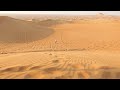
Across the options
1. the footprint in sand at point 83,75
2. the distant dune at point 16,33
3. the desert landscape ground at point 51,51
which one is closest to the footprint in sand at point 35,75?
the desert landscape ground at point 51,51

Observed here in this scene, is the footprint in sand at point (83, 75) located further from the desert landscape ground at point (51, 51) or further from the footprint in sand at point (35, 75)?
the footprint in sand at point (35, 75)

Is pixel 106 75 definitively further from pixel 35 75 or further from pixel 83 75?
pixel 35 75

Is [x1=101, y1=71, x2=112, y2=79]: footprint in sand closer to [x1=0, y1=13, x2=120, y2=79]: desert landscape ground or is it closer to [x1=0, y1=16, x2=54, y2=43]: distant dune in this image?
[x1=0, y1=13, x2=120, y2=79]: desert landscape ground

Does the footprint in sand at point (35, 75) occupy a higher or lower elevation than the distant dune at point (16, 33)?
higher

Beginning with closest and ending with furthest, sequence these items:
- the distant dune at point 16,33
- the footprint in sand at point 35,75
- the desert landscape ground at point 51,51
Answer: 1. the footprint in sand at point 35,75
2. the desert landscape ground at point 51,51
3. the distant dune at point 16,33

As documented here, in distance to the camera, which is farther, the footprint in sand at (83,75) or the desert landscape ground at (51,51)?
the desert landscape ground at (51,51)

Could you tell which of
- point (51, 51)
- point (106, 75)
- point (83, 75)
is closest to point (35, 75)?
point (83, 75)

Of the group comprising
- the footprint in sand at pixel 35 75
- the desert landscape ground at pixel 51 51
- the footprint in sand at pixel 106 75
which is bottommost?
the desert landscape ground at pixel 51 51

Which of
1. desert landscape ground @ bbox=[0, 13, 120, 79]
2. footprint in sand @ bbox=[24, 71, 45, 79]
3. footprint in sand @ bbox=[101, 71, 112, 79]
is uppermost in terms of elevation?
footprint in sand @ bbox=[24, 71, 45, 79]

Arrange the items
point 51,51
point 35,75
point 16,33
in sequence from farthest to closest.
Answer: point 16,33 → point 51,51 → point 35,75

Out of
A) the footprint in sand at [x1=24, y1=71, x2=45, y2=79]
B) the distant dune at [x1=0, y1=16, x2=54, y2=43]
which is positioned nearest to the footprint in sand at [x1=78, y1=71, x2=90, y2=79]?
the footprint in sand at [x1=24, y1=71, x2=45, y2=79]
